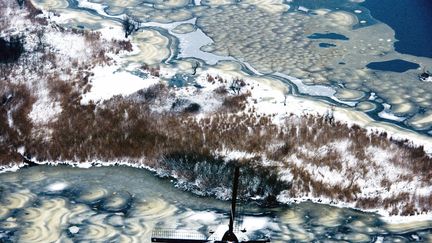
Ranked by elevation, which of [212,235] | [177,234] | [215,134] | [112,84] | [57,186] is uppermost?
[112,84]

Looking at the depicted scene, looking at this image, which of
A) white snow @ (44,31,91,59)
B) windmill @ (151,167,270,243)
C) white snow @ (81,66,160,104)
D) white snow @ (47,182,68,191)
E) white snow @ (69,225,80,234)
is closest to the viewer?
windmill @ (151,167,270,243)

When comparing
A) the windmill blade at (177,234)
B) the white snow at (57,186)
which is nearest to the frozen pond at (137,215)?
the white snow at (57,186)

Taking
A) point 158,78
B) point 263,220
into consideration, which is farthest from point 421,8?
point 263,220

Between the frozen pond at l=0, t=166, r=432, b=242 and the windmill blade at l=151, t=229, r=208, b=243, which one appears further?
the frozen pond at l=0, t=166, r=432, b=242

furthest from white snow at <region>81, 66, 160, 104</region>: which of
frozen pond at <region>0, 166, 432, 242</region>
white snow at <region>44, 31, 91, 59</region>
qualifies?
frozen pond at <region>0, 166, 432, 242</region>

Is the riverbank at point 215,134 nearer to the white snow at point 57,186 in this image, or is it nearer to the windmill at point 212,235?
the white snow at point 57,186

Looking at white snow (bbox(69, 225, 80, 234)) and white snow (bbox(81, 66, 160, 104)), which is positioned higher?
white snow (bbox(81, 66, 160, 104))

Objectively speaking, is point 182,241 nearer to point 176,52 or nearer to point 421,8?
point 176,52

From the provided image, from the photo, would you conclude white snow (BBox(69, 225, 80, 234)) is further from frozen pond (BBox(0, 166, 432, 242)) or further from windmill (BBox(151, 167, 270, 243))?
windmill (BBox(151, 167, 270, 243))

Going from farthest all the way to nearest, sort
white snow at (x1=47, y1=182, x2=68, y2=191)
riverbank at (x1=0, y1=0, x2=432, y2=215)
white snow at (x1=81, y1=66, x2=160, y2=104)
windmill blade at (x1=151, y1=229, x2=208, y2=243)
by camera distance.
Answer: white snow at (x1=81, y1=66, x2=160, y2=104)
riverbank at (x1=0, y1=0, x2=432, y2=215)
white snow at (x1=47, y1=182, x2=68, y2=191)
windmill blade at (x1=151, y1=229, x2=208, y2=243)

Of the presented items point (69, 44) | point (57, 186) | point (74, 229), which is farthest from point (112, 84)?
point (74, 229)

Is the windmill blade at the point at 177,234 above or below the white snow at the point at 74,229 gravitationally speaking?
below

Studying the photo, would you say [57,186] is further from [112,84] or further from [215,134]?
[215,134]
